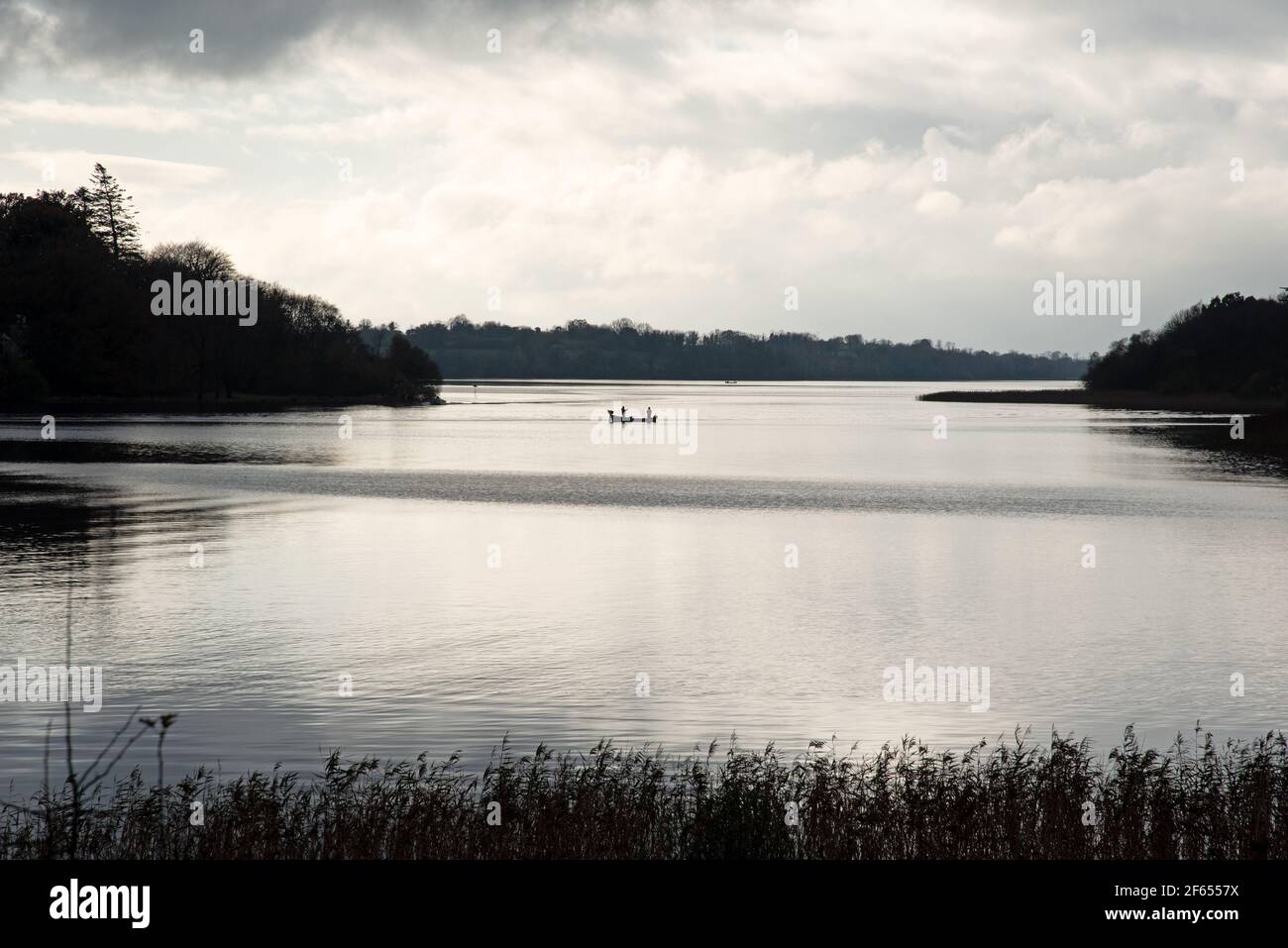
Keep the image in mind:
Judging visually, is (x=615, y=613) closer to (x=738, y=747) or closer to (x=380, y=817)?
(x=738, y=747)

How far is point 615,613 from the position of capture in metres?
27.2

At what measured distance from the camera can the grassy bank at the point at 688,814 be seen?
38.5ft

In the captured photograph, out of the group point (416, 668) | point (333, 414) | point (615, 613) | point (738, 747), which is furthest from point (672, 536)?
point (333, 414)
